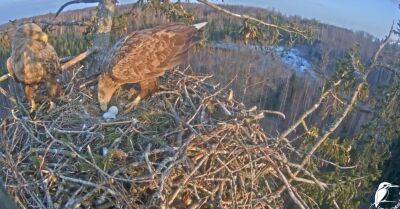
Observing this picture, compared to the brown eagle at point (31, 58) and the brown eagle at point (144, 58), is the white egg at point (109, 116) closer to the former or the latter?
the brown eagle at point (144, 58)

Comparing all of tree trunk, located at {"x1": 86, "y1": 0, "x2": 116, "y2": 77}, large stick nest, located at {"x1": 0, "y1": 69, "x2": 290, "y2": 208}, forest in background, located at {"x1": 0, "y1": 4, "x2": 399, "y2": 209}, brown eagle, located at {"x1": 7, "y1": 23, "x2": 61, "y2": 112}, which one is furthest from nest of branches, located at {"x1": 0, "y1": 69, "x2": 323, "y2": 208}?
forest in background, located at {"x1": 0, "y1": 4, "x2": 399, "y2": 209}

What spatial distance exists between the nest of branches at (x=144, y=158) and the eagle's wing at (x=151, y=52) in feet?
1.23

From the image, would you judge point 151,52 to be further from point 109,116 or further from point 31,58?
point 31,58

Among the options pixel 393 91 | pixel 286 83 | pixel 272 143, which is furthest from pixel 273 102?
pixel 272 143

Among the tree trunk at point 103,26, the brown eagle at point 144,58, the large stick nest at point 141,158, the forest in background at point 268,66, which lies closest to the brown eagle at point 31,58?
the large stick nest at point 141,158

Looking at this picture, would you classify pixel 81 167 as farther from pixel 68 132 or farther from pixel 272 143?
pixel 272 143

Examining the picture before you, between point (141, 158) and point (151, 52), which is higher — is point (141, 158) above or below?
below

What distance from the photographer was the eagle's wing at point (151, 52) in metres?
4.40

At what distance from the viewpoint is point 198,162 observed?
355 cm

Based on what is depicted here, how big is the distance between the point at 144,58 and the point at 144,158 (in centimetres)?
127

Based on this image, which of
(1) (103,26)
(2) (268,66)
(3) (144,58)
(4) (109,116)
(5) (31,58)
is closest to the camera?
(5) (31,58)

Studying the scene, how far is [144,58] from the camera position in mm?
4492

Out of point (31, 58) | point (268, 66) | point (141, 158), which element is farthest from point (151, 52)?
point (268, 66)

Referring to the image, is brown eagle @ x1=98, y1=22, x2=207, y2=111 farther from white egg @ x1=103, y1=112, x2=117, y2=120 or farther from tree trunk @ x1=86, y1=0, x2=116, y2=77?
tree trunk @ x1=86, y1=0, x2=116, y2=77
